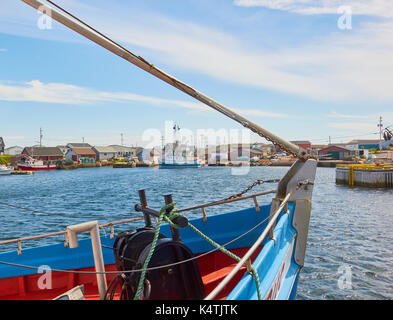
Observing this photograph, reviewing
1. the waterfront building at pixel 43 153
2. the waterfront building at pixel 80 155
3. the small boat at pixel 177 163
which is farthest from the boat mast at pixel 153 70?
the waterfront building at pixel 80 155

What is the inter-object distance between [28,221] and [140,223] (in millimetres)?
10326

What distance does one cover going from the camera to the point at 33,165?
361 feet

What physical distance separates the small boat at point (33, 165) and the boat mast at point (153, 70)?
11604 centimetres

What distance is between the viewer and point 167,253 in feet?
14.4

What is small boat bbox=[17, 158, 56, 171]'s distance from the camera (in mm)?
106812

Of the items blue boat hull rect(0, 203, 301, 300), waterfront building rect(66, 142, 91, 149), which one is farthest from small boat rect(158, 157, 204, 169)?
blue boat hull rect(0, 203, 301, 300)

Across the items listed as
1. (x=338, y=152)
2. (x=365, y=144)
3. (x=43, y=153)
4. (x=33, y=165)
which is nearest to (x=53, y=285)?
(x=338, y=152)

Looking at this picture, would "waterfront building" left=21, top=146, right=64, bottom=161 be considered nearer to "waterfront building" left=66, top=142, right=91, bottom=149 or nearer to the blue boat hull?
"waterfront building" left=66, top=142, right=91, bottom=149

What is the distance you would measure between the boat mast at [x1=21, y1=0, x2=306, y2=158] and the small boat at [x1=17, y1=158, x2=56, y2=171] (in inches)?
4569

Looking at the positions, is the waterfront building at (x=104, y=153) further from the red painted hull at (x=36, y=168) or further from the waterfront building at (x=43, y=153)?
the red painted hull at (x=36, y=168)

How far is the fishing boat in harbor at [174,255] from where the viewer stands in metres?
4.02

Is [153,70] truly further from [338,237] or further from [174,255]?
[338,237]
